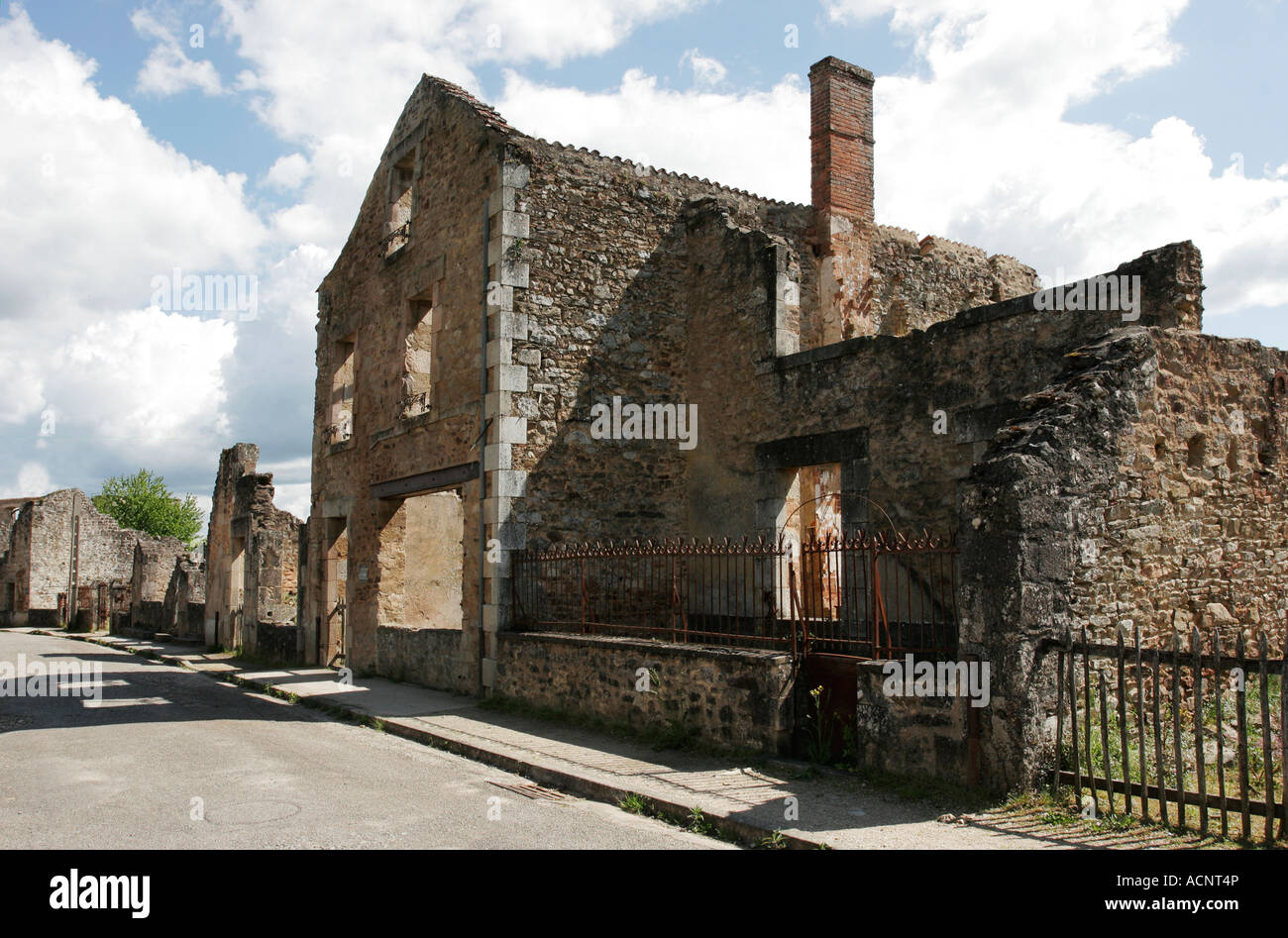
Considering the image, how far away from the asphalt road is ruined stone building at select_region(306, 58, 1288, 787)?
1910mm

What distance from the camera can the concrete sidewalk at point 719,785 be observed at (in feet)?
17.7

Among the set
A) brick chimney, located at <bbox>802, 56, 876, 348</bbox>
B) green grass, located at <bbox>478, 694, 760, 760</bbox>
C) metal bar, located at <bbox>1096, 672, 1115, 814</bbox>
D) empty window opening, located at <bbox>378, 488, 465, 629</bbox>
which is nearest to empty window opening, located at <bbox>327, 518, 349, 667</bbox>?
empty window opening, located at <bbox>378, 488, 465, 629</bbox>

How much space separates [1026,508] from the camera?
627 centimetres

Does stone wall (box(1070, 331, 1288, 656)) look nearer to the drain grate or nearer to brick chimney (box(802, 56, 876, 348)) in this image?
the drain grate

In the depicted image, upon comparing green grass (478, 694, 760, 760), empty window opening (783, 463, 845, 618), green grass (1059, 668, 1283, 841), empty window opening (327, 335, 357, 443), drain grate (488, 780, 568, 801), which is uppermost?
empty window opening (327, 335, 357, 443)

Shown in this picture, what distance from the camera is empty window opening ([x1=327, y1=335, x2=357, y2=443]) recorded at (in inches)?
671

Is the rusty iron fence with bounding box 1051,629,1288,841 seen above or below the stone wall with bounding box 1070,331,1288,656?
below

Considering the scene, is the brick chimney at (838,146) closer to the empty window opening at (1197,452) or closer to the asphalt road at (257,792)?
the empty window opening at (1197,452)

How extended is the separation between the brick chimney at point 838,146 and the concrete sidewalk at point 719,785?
854 cm

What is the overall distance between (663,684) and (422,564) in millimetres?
8087

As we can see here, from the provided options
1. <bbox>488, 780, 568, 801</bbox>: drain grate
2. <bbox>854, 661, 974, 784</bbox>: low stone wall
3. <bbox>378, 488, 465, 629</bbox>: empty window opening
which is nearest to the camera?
<bbox>854, 661, 974, 784</bbox>: low stone wall
